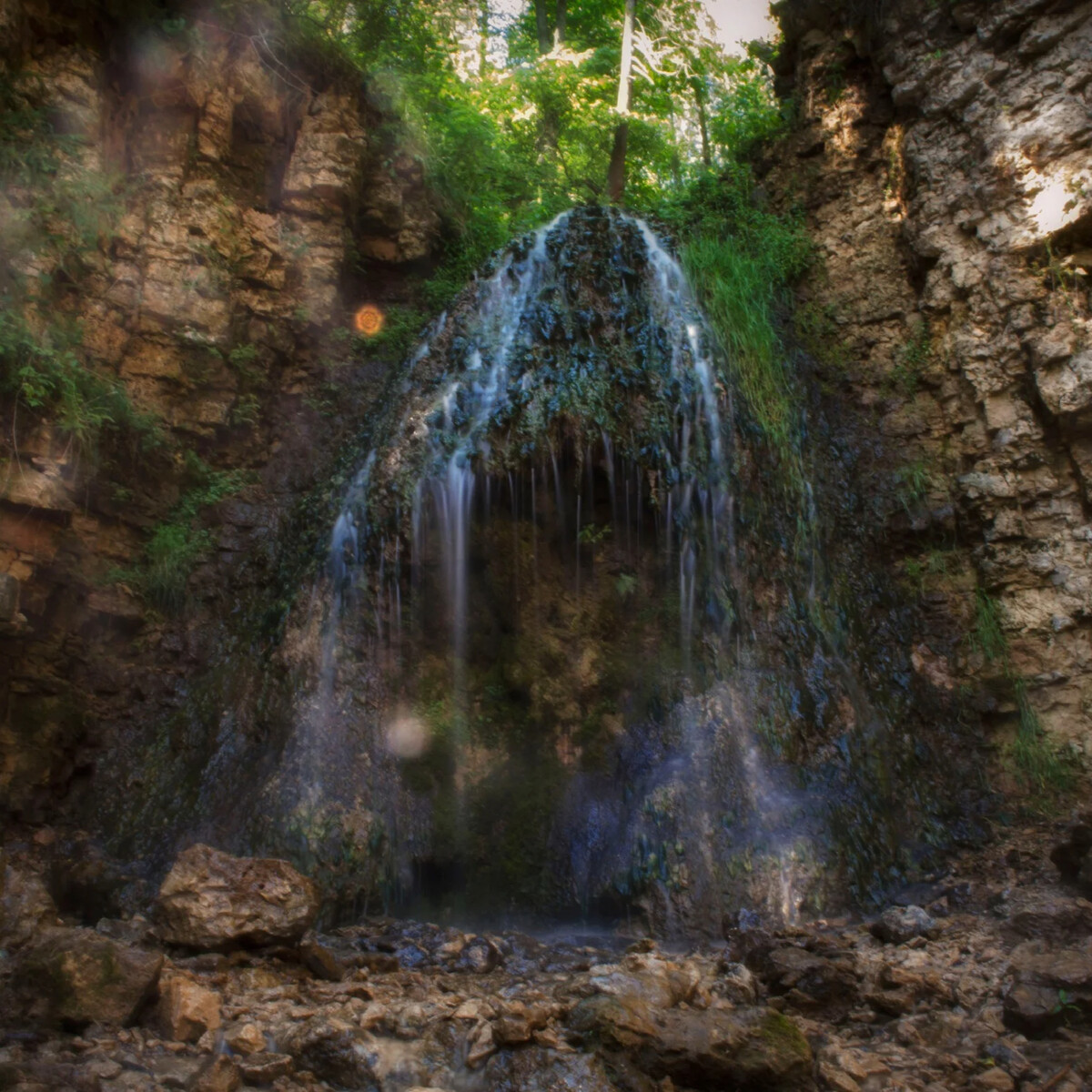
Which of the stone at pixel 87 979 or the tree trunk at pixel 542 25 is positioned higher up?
the tree trunk at pixel 542 25

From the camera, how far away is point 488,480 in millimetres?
6090

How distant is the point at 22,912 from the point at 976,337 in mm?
7683

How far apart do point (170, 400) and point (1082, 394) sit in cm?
738

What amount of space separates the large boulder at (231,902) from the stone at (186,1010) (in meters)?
0.57

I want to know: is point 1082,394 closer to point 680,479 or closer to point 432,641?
point 680,479

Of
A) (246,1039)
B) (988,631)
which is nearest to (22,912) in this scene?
(246,1039)

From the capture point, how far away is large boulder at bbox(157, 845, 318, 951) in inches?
149

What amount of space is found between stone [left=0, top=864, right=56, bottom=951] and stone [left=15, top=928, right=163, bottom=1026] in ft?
2.05

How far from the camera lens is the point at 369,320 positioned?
28.8ft

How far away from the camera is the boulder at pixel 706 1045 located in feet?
9.01

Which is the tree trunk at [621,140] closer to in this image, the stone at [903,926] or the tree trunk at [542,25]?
the tree trunk at [542,25]

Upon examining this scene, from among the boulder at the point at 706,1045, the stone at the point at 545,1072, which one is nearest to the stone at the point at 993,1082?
the boulder at the point at 706,1045

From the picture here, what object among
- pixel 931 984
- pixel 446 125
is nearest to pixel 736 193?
pixel 446 125

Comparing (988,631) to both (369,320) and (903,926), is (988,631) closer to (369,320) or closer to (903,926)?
(903,926)
